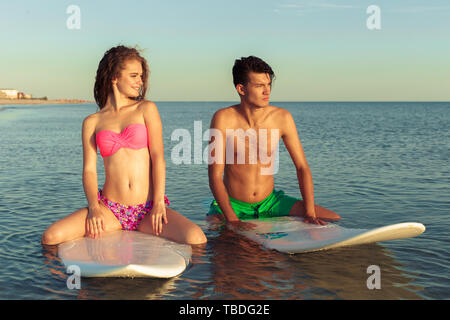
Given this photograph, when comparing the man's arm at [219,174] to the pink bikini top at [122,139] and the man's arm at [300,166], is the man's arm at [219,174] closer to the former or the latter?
the man's arm at [300,166]

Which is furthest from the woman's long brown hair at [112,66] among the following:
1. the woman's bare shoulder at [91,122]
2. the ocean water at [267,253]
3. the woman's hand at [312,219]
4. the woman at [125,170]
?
the woman's hand at [312,219]

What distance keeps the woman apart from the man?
0.89 meters

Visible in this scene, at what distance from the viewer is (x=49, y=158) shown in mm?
14234

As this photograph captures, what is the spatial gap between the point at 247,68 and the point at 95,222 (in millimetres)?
2606

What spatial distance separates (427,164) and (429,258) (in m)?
8.24

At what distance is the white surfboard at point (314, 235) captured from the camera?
16.3ft

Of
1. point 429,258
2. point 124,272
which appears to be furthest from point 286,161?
point 124,272

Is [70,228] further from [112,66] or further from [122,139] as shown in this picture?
[112,66]

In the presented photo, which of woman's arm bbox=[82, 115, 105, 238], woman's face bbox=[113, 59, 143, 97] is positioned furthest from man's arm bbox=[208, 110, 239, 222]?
woman's arm bbox=[82, 115, 105, 238]

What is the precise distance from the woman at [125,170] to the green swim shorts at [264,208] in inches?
43.8

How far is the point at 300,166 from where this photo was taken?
6133 mm
